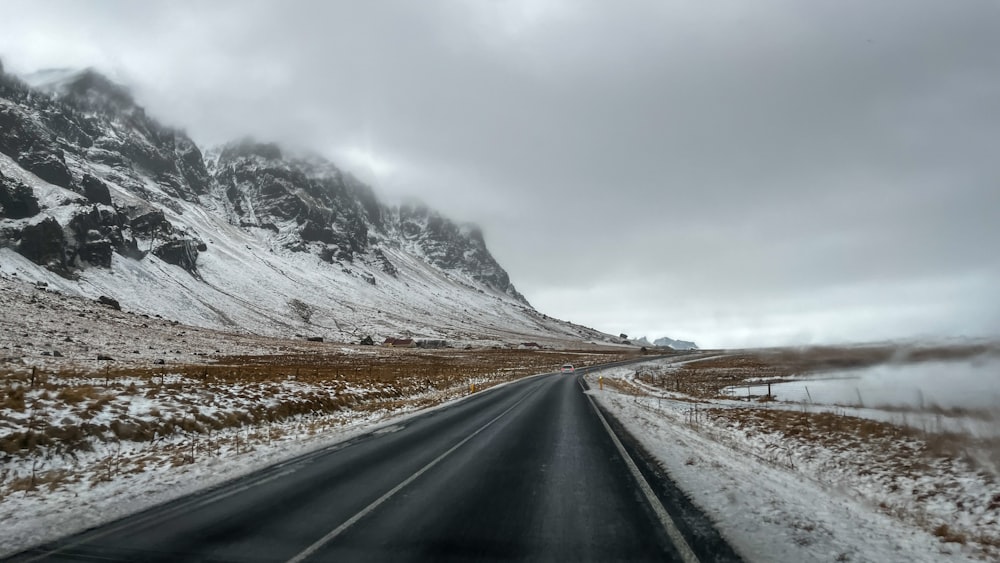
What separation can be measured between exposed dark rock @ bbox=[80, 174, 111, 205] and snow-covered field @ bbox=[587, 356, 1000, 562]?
18497 centimetres

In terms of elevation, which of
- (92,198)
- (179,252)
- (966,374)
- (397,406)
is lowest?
(397,406)

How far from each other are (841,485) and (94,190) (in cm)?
19241

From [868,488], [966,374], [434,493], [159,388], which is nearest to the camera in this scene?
[434,493]

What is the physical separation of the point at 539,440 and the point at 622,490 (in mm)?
5438

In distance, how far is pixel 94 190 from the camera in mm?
149500

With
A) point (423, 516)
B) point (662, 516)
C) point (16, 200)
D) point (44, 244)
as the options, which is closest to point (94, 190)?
point (16, 200)

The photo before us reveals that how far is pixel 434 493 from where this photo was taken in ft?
27.1

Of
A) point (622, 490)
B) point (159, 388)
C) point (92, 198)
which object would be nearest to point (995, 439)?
point (622, 490)

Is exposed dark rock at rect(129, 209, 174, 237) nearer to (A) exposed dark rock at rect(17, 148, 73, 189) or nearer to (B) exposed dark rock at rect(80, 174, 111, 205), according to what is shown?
(B) exposed dark rock at rect(80, 174, 111, 205)

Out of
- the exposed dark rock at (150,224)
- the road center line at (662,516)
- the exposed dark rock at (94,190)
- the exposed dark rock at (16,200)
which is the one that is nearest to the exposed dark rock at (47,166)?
the exposed dark rock at (94,190)

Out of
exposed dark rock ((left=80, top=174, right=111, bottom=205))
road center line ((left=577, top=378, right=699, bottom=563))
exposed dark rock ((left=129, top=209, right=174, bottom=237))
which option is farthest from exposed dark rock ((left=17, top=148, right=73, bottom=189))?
road center line ((left=577, top=378, right=699, bottom=563))

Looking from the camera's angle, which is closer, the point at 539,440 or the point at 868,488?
the point at 868,488

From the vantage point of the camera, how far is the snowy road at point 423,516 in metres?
5.74

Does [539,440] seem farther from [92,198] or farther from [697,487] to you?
[92,198]
